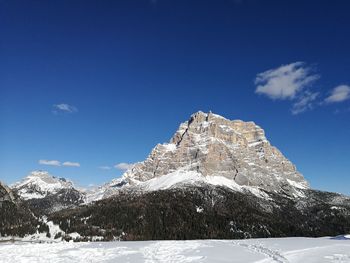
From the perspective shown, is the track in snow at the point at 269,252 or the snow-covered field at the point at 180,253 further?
the snow-covered field at the point at 180,253

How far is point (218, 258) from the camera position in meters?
36.7

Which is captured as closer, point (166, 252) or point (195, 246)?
point (166, 252)

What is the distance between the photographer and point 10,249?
1759 inches

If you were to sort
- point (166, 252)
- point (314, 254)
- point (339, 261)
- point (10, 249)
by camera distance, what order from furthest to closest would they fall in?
point (10, 249), point (166, 252), point (314, 254), point (339, 261)

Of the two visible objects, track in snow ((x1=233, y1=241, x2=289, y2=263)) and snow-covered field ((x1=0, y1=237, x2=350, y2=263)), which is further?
snow-covered field ((x1=0, y1=237, x2=350, y2=263))

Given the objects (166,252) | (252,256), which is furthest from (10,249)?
(252,256)

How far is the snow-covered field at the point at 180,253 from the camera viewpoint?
35562 mm

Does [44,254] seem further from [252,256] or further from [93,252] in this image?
[252,256]

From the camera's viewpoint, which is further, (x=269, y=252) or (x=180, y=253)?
(x=180, y=253)

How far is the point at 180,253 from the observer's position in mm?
39969

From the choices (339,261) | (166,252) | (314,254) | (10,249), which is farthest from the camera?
(10,249)

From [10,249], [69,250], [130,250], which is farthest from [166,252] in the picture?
[10,249]

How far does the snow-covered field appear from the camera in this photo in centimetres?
3556

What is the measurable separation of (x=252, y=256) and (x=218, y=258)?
10.5ft
